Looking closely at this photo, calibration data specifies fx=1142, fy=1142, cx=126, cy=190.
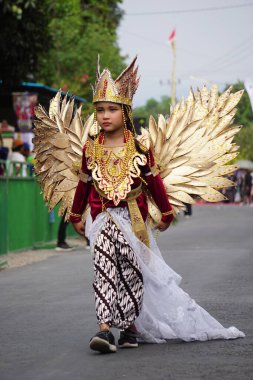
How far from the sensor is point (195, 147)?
360 inches

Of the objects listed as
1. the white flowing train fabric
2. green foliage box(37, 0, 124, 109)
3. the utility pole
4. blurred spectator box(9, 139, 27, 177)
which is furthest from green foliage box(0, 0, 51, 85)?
the utility pole

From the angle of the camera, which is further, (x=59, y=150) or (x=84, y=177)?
(x=59, y=150)

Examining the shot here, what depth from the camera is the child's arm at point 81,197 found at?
8.88m

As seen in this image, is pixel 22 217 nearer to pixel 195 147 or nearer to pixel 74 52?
pixel 195 147

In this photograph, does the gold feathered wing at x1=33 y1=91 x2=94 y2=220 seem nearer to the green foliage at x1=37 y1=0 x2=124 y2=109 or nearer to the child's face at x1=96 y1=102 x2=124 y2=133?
the child's face at x1=96 y1=102 x2=124 y2=133

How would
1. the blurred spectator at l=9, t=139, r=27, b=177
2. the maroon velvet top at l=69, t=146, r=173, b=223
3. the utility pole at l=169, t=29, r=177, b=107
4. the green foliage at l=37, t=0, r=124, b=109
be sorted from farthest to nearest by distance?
1. the utility pole at l=169, t=29, r=177, b=107
2. the green foliage at l=37, t=0, r=124, b=109
3. the blurred spectator at l=9, t=139, r=27, b=177
4. the maroon velvet top at l=69, t=146, r=173, b=223

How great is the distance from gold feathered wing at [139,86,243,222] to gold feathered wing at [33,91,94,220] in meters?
0.65

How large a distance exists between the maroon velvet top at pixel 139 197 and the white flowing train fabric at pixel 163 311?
0.33 ft

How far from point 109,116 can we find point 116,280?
124 centimetres

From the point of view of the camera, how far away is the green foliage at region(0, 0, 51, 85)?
2478 centimetres

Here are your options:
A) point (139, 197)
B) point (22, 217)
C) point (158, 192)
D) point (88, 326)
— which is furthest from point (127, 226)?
point (22, 217)

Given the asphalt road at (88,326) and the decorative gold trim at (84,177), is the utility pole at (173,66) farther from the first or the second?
the decorative gold trim at (84,177)

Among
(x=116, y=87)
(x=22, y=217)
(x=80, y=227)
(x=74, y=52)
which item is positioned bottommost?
(x=22, y=217)

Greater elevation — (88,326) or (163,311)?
(163,311)
